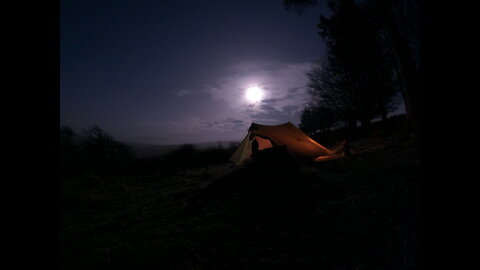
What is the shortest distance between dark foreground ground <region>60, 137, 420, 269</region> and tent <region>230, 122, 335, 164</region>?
8.60ft

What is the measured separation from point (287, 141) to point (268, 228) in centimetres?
473

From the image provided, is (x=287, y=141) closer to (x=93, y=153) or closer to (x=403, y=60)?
(x=403, y=60)

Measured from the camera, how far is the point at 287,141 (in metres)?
6.66

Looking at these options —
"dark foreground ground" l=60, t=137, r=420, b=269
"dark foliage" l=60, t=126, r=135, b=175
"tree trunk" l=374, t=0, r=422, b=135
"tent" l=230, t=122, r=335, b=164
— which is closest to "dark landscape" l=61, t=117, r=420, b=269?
"dark foreground ground" l=60, t=137, r=420, b=269

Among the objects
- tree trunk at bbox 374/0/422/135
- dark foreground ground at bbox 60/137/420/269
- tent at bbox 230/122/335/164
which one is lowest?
dark foreground ground at bbox 60/137/420/269

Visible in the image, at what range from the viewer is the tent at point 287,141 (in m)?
6.41

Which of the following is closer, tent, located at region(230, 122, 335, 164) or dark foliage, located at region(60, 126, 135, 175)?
tent, located at region(230, 122, 335, 164)

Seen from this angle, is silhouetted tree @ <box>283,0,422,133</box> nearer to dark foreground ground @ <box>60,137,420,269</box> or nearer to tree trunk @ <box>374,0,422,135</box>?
tree trunk @ <box>374,0,422,135</box>

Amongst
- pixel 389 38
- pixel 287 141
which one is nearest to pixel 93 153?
pixel 287 141

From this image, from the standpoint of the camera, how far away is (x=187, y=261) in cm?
185

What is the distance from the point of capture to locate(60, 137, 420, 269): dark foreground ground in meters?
1.64

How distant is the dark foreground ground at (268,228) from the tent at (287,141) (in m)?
2.62

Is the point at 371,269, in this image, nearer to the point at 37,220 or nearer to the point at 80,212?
the point at 37,220

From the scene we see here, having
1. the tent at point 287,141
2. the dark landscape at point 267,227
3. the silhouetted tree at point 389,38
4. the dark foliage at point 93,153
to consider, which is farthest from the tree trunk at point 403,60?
the dark foliage at point 93,153
